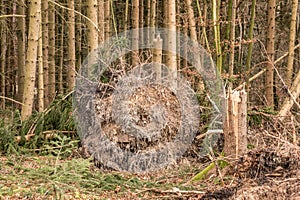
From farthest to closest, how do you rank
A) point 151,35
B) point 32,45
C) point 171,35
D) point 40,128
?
point 151,35
point 171,35
point 40,128
point 32,45

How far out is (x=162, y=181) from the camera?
6.28 meters

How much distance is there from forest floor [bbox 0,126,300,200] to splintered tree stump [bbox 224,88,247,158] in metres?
0.45

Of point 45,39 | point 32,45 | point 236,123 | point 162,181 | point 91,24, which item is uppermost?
point 91,24

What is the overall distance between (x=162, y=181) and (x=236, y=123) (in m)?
1.26

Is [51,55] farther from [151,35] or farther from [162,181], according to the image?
[162,181]

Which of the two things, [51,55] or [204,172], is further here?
[51,55]

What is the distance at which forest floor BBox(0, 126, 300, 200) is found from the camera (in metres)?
4.98

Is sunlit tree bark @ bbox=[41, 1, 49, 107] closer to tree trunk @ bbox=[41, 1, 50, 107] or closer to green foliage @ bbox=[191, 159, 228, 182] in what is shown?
tree trunk @ bbox=[41, 1, 50, 107]

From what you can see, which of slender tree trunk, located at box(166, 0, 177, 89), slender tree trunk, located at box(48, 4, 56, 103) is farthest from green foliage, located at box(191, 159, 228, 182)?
slender tree trunk, located at box(48, 4, 56, 103)

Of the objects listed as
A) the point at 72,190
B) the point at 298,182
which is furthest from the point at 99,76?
the point at 298,182

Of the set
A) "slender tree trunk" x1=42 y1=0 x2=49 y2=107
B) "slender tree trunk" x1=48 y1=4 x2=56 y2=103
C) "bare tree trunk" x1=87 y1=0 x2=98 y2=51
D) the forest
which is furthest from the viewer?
"slender tree trunk" x1=48 y1=4 x2=56 y2=103

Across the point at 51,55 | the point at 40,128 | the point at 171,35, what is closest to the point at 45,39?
the point at 51,55

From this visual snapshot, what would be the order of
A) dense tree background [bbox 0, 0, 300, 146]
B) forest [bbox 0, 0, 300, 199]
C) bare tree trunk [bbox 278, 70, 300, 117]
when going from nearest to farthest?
forest [bbox 0, 0, 300, 199] → dense tree background [bbox 0, 0, 300, 146] → bare tree trunk [bbox 278, 70, 300, 117]

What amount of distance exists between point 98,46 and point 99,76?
1064mm
